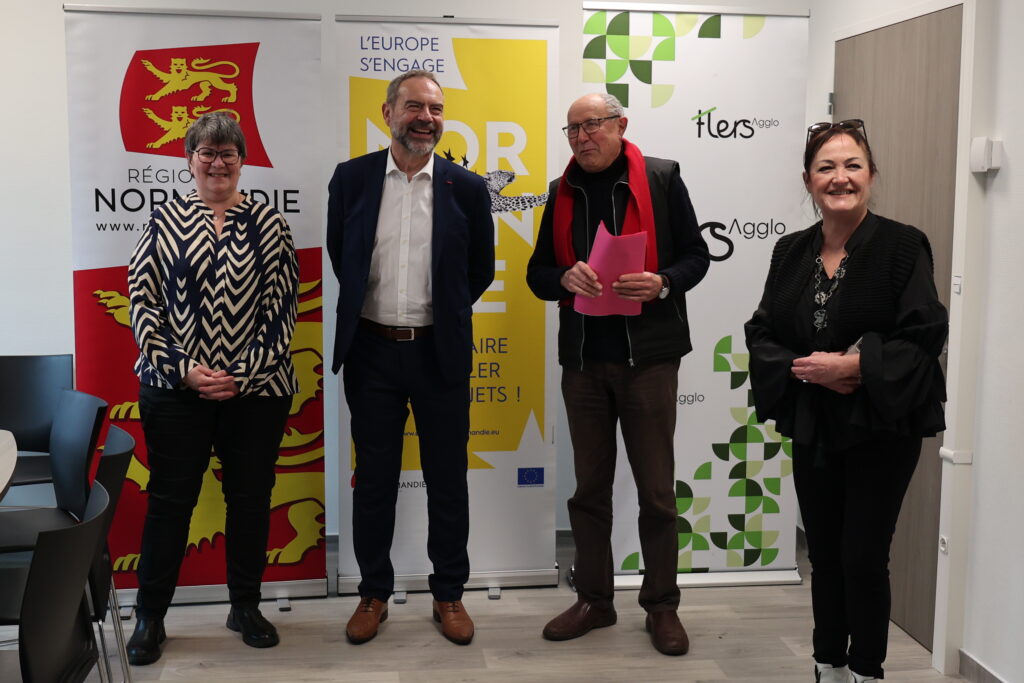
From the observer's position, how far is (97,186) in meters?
3.62

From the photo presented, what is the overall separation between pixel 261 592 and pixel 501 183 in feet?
6.06

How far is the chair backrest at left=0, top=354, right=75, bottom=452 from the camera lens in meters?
3.32

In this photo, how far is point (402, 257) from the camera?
3389 millimetres

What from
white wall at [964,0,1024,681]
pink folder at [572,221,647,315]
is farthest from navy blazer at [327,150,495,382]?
white wall at [964,0,1024,681]

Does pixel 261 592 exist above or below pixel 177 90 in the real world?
below

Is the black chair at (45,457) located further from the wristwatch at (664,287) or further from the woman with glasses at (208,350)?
the wristwatch at (664,287)

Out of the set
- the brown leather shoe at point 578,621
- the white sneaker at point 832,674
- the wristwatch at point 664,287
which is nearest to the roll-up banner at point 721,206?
the brown leather shoe at point 578,621

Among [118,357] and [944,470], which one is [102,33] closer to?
[118,357]

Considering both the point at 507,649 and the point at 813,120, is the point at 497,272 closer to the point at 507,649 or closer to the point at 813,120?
the point at 507,649

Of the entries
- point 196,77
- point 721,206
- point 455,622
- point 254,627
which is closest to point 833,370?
point 721,206

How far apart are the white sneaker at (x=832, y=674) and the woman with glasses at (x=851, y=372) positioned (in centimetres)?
7

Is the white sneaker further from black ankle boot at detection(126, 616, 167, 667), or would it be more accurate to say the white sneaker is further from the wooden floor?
black ankle boot at detection(126, 616, 167, 667)

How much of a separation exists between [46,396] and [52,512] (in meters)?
0.58

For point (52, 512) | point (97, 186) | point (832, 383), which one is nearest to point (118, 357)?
point (97, 186)
